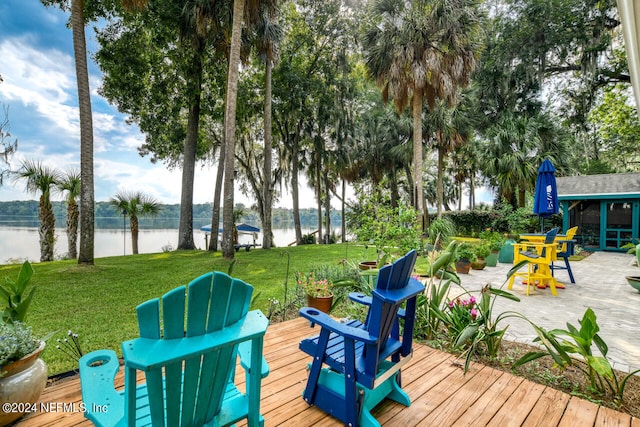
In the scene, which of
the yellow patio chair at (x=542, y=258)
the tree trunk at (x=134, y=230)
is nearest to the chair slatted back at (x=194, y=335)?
the yellow patio chair at (x=542, y=258)

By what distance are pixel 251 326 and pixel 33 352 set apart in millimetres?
1653

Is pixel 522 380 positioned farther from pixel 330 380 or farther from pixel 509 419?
pixel 330 380

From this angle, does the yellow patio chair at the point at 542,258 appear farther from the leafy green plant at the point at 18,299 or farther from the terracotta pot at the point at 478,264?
the leafy green plant at the point at 18,299

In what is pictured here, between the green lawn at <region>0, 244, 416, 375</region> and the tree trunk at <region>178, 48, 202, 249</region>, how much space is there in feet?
9.70

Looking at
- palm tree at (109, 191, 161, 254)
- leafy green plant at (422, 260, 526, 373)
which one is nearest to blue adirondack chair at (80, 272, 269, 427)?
leafy green plant at (422, 260, 526, 373)

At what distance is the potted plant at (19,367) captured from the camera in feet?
5.31

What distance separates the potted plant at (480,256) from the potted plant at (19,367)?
25.4ft

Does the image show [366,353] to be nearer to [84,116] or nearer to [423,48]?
[84,116]

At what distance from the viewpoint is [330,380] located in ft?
6.05

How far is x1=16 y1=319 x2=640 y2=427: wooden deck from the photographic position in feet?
5.68

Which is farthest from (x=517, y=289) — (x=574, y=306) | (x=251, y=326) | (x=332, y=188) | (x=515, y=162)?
(x=332, y=188)

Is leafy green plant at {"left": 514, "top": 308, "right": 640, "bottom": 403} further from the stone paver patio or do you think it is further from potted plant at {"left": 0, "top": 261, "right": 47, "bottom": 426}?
potted plant at {"left": 0, "top": 261, "right": 47, "bottom": 426}

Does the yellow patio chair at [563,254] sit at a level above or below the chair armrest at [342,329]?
below

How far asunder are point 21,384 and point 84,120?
6904mm
